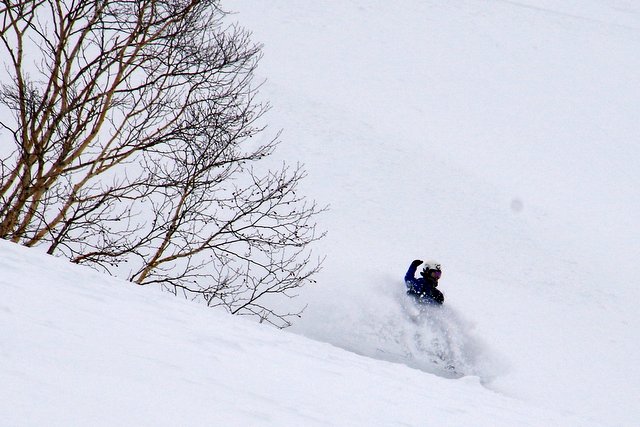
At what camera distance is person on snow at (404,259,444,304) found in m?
11.6

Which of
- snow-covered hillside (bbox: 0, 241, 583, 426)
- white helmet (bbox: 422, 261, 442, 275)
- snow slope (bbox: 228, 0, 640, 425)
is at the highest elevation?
snow slope (bbox: 228, 0, 640, 425)

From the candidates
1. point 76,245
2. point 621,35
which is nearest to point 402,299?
point 76,245

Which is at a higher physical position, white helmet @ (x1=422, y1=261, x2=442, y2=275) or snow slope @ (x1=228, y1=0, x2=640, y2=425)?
snow slope @ (x1=228, y1=0, x2=640, y2=425)

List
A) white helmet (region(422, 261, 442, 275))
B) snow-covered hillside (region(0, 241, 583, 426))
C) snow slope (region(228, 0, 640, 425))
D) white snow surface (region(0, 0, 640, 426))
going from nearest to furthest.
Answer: snow-covered hillside (region(0, 241, 583, 426)) → white snow surface (region(0, 0, 640, 426)) → white helmet (region(422, 261, 442, 275)) → snow slope (region(228, 0, 640, 425))

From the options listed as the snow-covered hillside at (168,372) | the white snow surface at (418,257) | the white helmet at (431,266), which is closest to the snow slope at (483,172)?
the white snow surface at (418,257)

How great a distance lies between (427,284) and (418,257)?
715 centimetres

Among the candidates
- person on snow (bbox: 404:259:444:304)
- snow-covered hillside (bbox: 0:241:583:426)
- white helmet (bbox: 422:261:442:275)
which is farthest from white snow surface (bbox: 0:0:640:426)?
white helmet (bbox: 422:261:442:275)

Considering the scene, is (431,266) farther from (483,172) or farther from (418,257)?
(483,172)

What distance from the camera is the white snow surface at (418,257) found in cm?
399

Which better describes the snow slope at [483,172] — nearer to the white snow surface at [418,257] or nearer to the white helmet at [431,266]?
the white snow surface at [418,257]

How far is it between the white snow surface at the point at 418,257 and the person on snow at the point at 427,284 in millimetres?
348

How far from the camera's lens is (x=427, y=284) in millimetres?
11719

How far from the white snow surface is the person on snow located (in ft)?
1.14

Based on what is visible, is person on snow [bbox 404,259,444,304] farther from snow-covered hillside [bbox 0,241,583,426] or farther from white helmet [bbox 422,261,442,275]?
snow-covered hillside [bbox 0,241,583,426]
